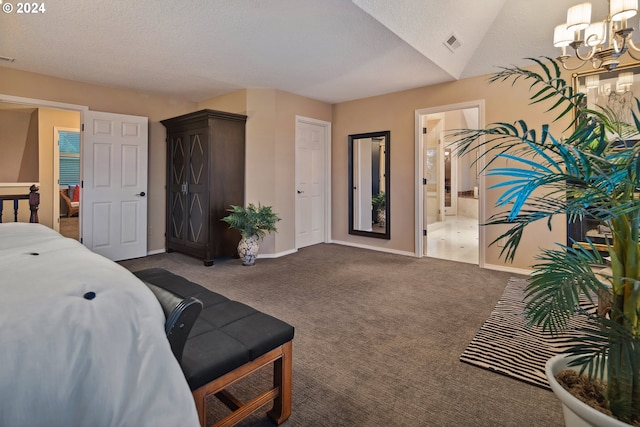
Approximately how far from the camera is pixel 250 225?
14.2 ft

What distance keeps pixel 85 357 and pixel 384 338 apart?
191 centimetres

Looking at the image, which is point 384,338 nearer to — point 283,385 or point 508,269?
point 283,385

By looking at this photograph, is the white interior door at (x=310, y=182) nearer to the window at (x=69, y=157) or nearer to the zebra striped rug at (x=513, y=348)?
the zebra striped rug at (x=513, y=348)

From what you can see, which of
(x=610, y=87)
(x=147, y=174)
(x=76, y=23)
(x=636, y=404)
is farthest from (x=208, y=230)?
(x=610, y=87)

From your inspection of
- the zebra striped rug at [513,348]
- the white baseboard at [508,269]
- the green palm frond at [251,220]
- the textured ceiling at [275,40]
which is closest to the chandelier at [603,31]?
the textured ceiling at [275,40]

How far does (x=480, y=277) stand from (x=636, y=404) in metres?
2.96

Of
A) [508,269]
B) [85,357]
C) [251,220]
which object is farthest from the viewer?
→ [251,220]

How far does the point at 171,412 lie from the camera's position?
2.83 feet

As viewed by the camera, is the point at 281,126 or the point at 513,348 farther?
the point at 281,126

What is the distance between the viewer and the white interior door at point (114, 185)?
435 cm

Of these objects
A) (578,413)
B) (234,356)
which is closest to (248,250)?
(234,356)

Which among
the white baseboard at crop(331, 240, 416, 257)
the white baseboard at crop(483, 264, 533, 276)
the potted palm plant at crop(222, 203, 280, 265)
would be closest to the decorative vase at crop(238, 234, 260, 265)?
the potted palm plant at crop(222, 203, 280, 265)

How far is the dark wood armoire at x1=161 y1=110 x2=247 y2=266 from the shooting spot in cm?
439

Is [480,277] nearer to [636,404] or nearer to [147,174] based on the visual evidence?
[636,404]
